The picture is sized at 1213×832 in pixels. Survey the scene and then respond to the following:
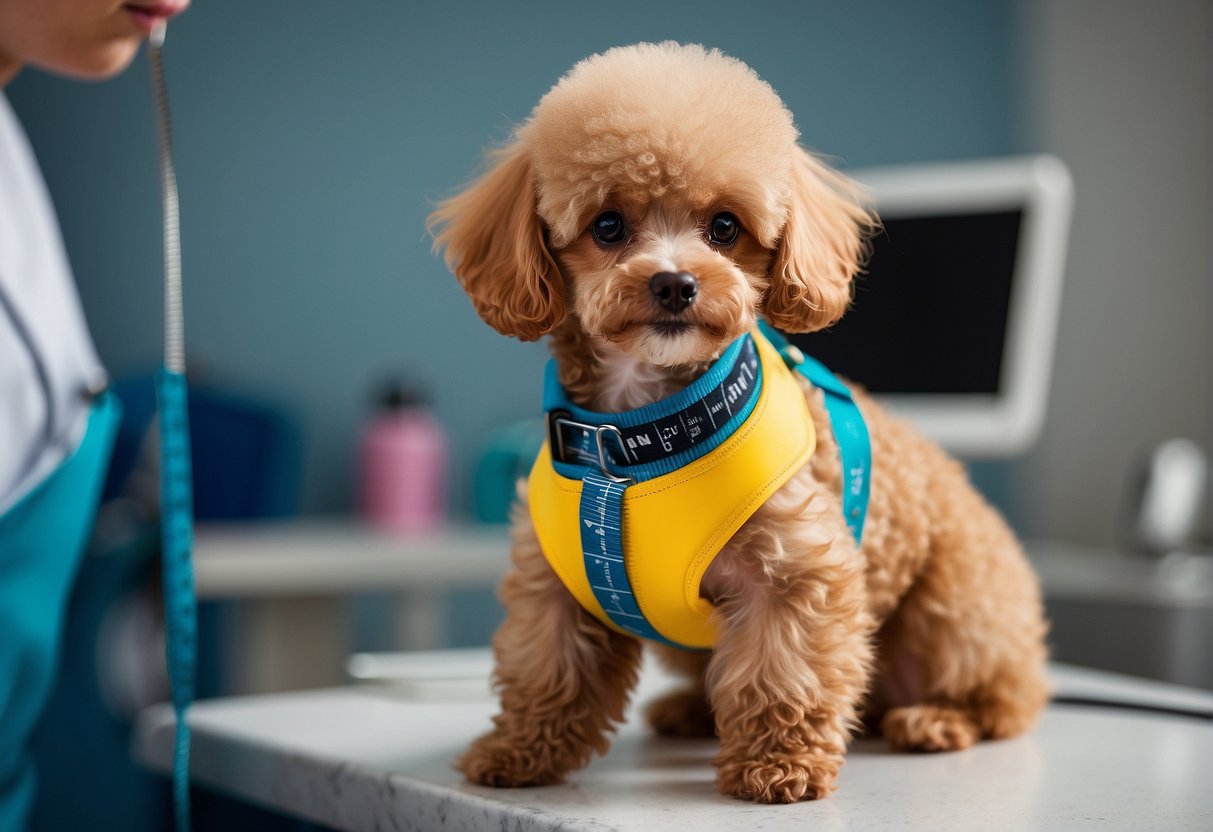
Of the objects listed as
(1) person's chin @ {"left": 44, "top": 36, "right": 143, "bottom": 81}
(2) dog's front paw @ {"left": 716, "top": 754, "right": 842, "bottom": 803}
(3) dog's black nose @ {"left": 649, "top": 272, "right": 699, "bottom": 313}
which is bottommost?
(2) dog's front paw @ {"left": 716, "top": 754, "right": 842, "bottom": 803}

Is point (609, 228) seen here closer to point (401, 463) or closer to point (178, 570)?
point (178, 570)

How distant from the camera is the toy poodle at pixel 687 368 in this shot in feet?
2.52

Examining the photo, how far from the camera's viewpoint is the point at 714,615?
0.83 meters

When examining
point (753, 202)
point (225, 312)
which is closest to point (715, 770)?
point (753, 202)

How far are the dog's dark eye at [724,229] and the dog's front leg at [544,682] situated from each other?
25cm

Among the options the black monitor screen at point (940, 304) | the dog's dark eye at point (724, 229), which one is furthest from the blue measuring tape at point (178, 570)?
the black monitor screen at point (940, 304)

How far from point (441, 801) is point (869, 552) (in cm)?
36

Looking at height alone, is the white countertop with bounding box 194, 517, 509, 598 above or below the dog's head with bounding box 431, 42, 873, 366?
below

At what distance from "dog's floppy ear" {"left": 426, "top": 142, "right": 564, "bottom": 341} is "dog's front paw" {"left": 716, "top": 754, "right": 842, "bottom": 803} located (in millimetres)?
324

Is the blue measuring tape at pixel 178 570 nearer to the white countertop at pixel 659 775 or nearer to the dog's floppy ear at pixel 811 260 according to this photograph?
the white countertop at pixel 659 775

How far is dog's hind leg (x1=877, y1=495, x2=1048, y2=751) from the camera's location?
0.95 meters

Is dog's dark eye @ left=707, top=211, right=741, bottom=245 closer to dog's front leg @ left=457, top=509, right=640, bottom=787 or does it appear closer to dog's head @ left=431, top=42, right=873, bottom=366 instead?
dog's head @ left=431, top=42, right=873, bottom=366

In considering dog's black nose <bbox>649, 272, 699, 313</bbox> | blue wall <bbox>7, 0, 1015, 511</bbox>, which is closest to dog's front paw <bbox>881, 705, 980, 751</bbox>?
dog's black nose <bbox>649, 272, 699, 313</bbox>

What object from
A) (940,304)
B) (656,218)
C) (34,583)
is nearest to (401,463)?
(940,304)
